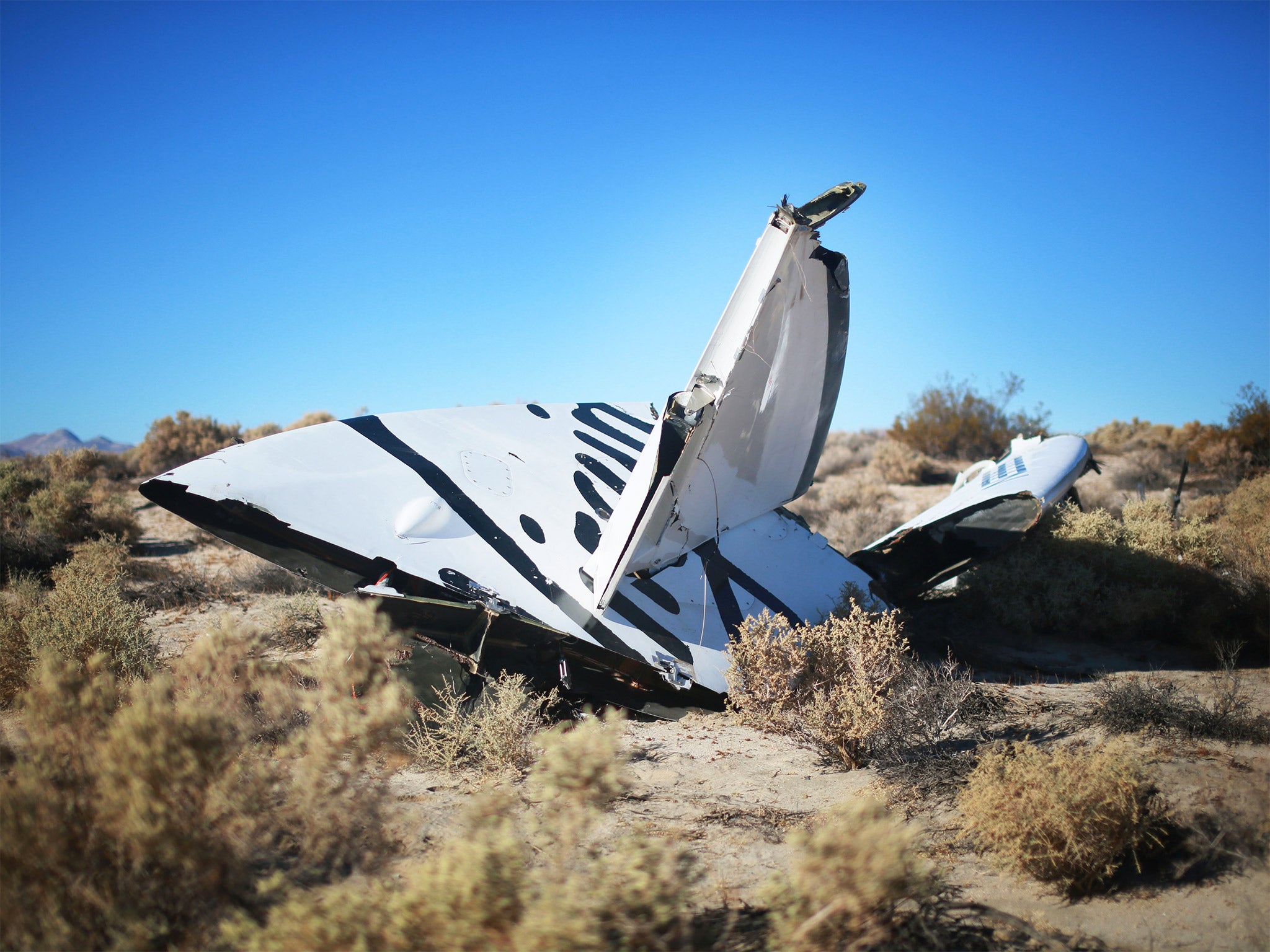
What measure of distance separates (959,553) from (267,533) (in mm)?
6734

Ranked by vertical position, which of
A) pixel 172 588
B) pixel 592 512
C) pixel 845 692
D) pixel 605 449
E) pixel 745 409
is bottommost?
pixel 845 692

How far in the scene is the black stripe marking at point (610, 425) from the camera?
7727 millimetres

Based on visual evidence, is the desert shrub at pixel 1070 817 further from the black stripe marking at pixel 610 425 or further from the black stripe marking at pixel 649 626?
the black stripe marking at pixel 610 425

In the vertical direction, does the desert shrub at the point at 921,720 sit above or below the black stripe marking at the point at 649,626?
below

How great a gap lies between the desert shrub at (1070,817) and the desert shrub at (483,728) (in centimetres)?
276

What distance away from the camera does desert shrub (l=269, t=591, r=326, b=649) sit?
726 cm

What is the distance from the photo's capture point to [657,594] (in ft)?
18.4

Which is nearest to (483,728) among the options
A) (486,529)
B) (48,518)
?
(486,529)

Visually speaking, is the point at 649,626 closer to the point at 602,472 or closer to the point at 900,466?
the point at 602,472

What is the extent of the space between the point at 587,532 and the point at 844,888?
3.79 m

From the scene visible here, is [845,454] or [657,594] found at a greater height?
[845,454]

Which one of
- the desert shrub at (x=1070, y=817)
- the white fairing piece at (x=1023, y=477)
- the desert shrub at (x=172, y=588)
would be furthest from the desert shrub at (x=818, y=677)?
the desert shrub at (x=172, y=588)

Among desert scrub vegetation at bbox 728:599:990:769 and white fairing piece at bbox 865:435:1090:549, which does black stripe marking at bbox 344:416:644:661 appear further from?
white fairing piece at bbox 865:435:1090:549

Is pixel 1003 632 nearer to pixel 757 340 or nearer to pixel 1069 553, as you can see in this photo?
pixel 1069 553
